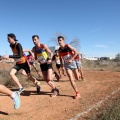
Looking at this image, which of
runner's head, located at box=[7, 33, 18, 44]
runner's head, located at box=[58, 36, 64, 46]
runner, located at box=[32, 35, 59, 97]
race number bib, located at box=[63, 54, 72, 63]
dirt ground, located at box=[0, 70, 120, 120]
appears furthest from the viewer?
runner, located at box=[32, 35, 59, 97]

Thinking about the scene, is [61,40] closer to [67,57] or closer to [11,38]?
[67,57]

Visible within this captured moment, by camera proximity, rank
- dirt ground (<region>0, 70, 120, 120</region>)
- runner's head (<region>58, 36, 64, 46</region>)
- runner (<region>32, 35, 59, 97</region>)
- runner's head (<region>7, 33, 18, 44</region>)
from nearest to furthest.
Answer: dirt ground (<region>0, 70, 120, 120</region>) < runner's head (<region>7, 33, 18, 44</region>) < runner's head (<region>58, 36, 64, 46</region>) < runner (<region>32, 35, 59, 97</region>)

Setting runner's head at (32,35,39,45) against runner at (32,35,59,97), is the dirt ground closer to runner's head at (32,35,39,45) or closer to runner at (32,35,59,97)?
runner at (32,35,59,97)

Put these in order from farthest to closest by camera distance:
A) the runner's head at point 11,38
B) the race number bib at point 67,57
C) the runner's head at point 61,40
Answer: the race number bib at point 67,57 < the runner's head at point 61,40 < the runner's head at point 11,38

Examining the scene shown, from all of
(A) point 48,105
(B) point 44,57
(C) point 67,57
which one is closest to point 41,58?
(B) point 44,57

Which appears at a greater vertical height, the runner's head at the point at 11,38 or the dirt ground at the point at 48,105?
the runner's head at the point at 11,38

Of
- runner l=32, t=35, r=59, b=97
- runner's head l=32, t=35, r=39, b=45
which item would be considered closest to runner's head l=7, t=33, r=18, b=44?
runner's head l=32, t=35, r=39, b=45

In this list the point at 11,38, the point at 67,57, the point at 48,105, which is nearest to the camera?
the point at 48,105

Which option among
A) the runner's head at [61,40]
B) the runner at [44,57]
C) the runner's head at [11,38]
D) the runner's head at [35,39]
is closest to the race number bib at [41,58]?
the runner at [44,57]

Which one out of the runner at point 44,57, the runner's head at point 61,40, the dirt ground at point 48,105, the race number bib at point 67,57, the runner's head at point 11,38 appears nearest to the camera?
the dirt ground at point 48,105

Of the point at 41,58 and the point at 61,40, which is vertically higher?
the point at 61,40

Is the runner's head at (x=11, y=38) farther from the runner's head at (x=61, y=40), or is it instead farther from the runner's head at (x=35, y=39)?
the runner's head at (x=61, y=40)

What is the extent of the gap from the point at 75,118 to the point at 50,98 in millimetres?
2576

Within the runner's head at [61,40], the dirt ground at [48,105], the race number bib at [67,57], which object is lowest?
the dirt ground at [48,105]
